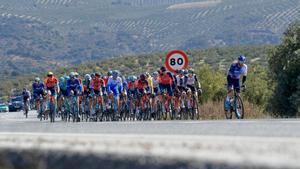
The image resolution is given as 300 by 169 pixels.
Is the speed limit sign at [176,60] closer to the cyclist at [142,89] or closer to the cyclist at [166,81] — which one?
the cyclist at [166,81]

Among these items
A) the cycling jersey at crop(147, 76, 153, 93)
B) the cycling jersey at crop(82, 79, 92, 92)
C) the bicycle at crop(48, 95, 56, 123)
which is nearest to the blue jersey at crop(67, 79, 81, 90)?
the cycling jersey at crop(82, 79, 92, 92)

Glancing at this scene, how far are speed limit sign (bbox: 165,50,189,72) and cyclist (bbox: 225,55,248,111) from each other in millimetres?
4662

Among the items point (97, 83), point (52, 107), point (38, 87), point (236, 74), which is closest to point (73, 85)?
point (97, 83)

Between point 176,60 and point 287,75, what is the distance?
5122 mm

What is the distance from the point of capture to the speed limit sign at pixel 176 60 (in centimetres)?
2589

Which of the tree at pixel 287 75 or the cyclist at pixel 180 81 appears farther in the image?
the tree at pixel 287 75

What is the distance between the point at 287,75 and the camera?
29.3m

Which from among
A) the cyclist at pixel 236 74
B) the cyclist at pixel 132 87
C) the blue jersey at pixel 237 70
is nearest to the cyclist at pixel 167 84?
the cyclist at pixel 132 87

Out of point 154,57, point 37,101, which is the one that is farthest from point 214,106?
point 154,57

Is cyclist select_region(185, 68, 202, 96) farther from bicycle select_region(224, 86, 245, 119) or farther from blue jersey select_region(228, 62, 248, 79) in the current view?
blue jersey select_region(228, 62, 248, 79)

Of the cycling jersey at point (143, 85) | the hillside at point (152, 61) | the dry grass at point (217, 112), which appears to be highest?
the hillside at point (152, 61)

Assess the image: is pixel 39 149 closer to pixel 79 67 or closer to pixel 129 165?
pixel 129 165

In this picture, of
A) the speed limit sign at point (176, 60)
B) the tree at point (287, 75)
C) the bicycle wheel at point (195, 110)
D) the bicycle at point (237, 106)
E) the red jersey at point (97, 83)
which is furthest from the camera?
the red jersey at point (97, 83)

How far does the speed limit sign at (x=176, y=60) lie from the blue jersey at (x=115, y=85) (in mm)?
2653
